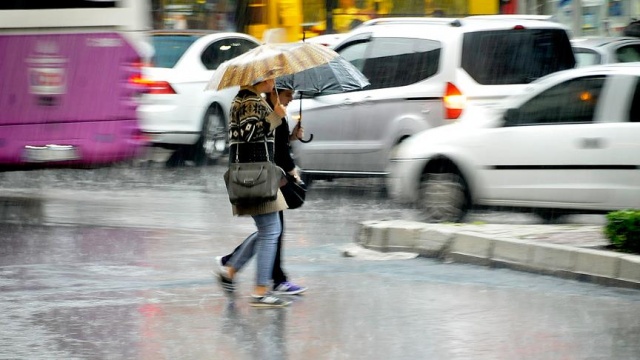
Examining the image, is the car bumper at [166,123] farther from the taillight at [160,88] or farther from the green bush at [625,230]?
the green bush at [625,230]

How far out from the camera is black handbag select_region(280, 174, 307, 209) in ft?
28.3

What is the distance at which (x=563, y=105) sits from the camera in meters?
11.3

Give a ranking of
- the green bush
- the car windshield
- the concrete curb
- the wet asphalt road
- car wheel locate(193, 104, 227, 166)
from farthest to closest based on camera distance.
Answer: car wheel locate(193, 104, 227, 166) → the car windshield → the green bush → the concrete curb → the wet asphalt road

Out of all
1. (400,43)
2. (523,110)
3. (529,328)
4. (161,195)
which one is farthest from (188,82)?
(529,328)

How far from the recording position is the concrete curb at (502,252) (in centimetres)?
890

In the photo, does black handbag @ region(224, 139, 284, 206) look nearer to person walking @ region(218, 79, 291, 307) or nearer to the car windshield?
person walking @ region(218, 79, 291, 307)

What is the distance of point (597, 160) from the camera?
432 inches

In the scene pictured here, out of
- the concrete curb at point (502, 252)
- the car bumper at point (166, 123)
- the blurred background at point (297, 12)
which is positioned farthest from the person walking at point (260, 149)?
the blurred background at point (297, 12)

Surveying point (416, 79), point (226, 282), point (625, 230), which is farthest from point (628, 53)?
point (226, 282)

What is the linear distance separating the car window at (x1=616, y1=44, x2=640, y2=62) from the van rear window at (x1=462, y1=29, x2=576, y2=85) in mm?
4511

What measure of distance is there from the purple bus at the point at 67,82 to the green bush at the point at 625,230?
5.93 m

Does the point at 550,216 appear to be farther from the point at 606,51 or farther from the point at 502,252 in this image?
the point at 606,51

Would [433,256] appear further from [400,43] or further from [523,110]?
[400,43]

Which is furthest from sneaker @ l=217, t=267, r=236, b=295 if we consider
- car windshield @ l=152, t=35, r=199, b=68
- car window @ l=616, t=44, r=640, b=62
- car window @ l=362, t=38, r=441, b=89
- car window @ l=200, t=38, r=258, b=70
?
car window @ l=616, t=44, r=640, b=62
